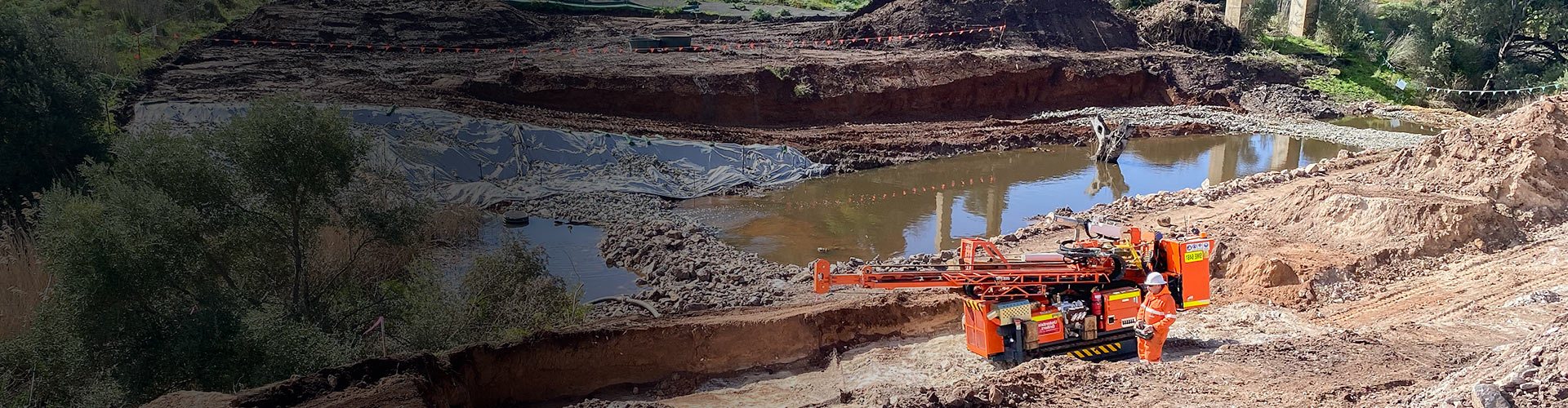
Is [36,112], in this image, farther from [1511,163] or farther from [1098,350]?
[1511,163]

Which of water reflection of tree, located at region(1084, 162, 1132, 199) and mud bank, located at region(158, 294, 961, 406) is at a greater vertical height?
mud bank, located at region(158, 294, 961, 406)

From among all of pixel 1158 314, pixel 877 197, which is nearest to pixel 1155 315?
pixel 1158 314

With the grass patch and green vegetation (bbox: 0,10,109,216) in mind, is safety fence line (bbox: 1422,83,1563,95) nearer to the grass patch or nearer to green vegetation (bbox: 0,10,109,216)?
the grass patch

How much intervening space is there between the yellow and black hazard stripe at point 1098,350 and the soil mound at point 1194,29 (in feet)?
93.8

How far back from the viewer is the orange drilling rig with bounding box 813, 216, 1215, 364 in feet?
31.0

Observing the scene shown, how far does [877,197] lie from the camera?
2103cm

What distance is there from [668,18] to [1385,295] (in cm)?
2811

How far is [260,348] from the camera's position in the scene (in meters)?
9.61

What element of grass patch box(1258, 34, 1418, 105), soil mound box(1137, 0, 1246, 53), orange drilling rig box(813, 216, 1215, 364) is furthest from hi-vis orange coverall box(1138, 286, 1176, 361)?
soil mound box(1137, 0, 1246, 53)

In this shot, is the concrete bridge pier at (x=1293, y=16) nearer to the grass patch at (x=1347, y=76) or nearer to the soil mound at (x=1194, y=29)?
the grass patch at (x=1347, y=76)

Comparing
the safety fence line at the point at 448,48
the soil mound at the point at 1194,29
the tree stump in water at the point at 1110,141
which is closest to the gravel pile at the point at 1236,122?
the tree stump in water at the point at 1110,141

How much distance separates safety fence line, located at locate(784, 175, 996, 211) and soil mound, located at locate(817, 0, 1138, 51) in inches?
420

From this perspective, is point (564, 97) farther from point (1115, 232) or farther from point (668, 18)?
point (1115, 232)

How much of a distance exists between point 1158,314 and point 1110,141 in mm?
16067
